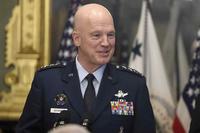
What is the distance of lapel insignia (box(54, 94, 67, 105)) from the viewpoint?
7.42ft

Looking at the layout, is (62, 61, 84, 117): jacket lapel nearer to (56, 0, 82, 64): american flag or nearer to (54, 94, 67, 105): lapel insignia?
(54, 94, 67, 105): lapel insignia

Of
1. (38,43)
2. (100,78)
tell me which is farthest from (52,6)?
(100,78)

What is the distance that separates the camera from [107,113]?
2.24 m

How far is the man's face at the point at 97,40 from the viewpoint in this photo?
2209 millimetres

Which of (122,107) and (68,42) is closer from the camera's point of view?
(122,107)

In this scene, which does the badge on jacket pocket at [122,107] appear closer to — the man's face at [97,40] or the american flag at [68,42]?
the man's face at [97,40]

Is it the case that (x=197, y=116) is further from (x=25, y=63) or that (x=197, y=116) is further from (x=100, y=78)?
(x=25, y=63)

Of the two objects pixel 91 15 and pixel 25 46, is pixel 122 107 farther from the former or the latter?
pixel 25 46

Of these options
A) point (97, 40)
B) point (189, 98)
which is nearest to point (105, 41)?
point (97, 40)

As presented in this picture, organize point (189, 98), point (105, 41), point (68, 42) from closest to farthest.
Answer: point (105, 41) → point (189, 98) → point (68, 42)

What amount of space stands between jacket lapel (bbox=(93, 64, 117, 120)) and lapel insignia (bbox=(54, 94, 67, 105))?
162 mm

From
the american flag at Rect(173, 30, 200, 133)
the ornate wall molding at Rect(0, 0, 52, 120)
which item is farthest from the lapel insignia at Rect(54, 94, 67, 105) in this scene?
the ornate wall molding at Rect(0, 0, 52, 120)

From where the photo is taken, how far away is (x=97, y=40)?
223cm

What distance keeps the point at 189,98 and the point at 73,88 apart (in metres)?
1.93
